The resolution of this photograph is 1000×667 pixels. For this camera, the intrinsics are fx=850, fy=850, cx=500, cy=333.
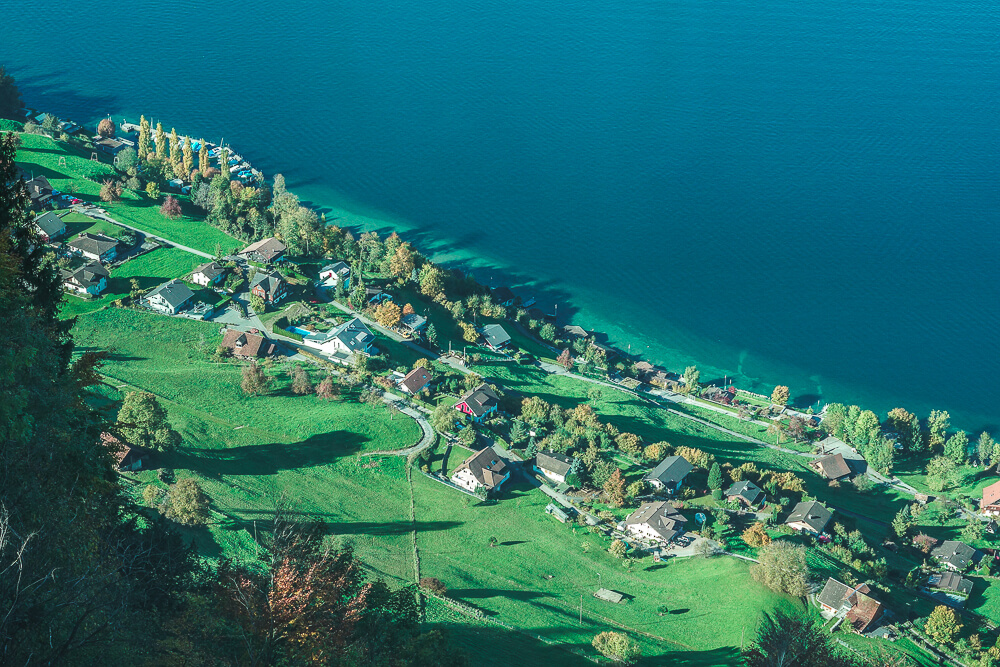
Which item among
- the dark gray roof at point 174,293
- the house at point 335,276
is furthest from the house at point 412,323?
the dark gray roof at point 174,293

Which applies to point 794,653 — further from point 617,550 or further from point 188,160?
point 188,160

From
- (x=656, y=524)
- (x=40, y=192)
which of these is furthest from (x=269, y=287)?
(x=656, y=524)

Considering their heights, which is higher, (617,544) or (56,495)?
(56,495)

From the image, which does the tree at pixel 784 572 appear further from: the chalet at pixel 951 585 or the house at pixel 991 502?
the house at pixel 991 502

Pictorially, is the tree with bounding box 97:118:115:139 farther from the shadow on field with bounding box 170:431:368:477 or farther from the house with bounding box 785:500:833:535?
the house with bounding box 785:500:833:535

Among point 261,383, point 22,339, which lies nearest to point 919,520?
point 261,383

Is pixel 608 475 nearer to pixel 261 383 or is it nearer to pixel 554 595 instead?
pixel 554 595
